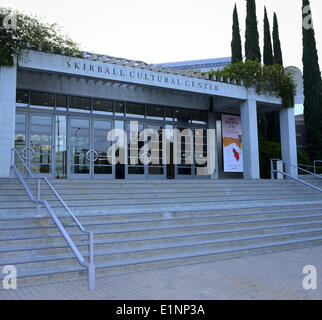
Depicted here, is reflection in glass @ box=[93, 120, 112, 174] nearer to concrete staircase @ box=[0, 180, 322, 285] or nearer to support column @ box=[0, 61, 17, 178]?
concrete staircase @ box=[0, 180, 322, 285]

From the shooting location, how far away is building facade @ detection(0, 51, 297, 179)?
11.1 meters

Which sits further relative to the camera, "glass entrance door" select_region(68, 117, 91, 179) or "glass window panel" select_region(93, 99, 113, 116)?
"glass window panel" select_region(93, 99, 113, 116)

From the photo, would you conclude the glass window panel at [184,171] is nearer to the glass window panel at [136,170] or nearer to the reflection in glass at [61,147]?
the glass window panel at [136,170]

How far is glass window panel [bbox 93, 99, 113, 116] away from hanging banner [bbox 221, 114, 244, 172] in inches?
214

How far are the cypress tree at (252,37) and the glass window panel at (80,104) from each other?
11.7 metres

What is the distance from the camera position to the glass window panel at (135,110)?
1413 centimetres

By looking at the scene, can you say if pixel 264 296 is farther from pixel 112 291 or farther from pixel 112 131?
pixel 112 131

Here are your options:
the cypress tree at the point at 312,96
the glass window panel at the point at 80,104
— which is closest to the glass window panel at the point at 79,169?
the glass window panel at the point at 80,104

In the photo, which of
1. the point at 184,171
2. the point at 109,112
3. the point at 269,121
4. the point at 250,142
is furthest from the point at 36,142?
the point at 269,121

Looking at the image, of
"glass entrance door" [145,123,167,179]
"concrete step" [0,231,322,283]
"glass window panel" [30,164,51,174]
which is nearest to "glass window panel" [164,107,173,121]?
"glass entrance door" [145,123,167,179]

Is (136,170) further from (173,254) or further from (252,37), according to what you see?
(252,37)

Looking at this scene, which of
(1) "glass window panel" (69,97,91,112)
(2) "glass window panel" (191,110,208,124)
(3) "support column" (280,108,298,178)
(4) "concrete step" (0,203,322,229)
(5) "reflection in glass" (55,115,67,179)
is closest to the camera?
(4) "concrete step" (0,203,322,229)

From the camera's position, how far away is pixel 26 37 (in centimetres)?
971
